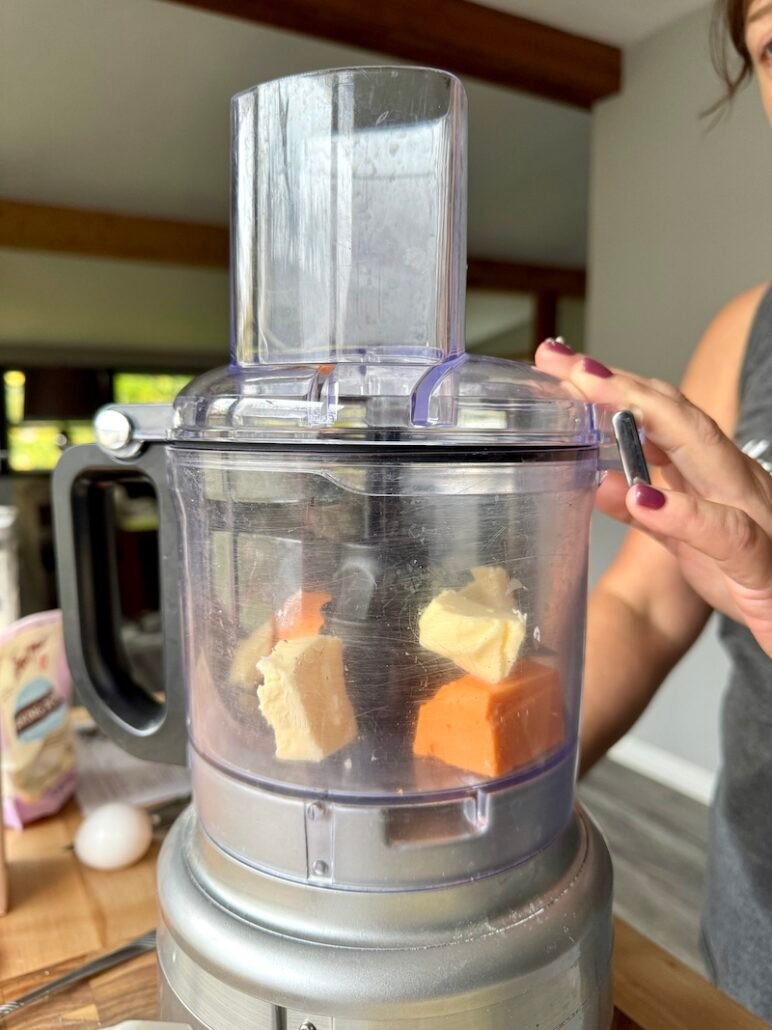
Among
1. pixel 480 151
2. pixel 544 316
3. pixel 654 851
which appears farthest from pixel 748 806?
pixel 544 316

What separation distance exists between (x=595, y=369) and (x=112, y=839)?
19.8 inches

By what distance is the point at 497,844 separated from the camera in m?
0.40

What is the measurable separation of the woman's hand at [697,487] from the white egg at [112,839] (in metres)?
0.46

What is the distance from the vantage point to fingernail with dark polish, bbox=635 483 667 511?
0.38 meters

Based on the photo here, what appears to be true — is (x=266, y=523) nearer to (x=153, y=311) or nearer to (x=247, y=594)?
(x=247, y=594)

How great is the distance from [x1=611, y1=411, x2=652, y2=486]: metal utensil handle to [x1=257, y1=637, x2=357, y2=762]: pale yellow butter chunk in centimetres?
17

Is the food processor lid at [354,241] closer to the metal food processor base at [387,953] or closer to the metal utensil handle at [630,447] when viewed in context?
the metal utensil handle at [630,447]

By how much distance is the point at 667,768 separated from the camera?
2.26 m

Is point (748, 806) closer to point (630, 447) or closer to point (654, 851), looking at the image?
point (630, 447)

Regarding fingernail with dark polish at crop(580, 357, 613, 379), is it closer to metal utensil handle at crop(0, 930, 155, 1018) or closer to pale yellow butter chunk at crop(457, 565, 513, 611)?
pale yellow butter chunk at crop(457, 565, 513, 611)

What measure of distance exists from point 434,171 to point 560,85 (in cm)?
203

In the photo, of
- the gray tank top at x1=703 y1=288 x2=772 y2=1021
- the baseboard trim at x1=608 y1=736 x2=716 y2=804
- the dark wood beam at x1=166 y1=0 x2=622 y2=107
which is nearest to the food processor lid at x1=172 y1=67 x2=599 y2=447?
the gray tank top at x1=703 y1=288 x2=772 y2=1021

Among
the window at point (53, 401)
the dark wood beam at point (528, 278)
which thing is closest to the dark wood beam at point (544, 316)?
the dark wood beam at point (528, 278)

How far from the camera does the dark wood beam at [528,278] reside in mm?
3807
